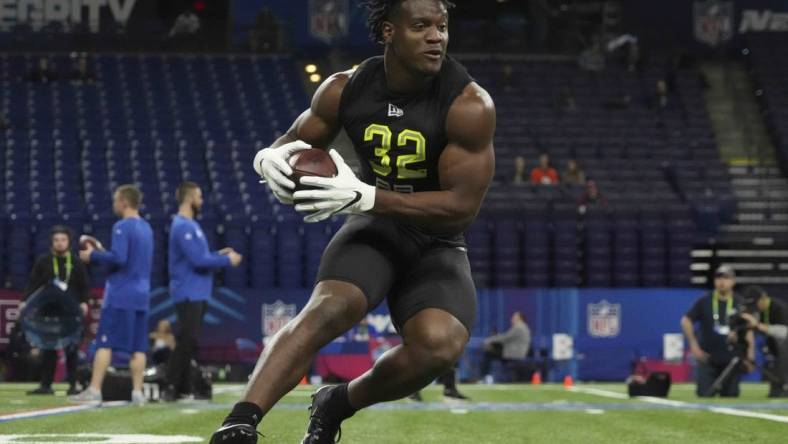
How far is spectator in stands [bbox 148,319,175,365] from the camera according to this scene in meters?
16.4

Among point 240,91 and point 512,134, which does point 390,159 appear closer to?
point 512,134

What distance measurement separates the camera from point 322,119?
5254 millimetres

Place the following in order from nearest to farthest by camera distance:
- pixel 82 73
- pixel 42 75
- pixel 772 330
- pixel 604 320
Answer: pixel 772 330 < pixel 604 320 < pixel 42 75 < pixel 82 73

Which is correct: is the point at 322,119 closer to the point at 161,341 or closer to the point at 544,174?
the point at 161,341

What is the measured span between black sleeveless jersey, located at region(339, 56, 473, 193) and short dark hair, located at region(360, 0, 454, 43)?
16 centimetres

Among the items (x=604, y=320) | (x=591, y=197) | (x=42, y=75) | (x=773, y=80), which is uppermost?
(x=773, y=80)

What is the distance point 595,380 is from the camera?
1953 centimetres

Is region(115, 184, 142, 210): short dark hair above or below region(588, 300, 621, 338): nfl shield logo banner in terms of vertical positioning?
above

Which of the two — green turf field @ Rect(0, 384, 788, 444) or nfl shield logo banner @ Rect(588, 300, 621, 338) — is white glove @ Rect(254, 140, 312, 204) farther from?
nfl shield logo banner @ Rect(588, 300, 621, 338)

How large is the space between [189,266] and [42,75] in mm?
17243

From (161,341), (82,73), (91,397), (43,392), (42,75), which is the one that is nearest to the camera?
(91,397)

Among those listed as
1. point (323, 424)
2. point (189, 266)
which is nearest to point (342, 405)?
point (323, 424)

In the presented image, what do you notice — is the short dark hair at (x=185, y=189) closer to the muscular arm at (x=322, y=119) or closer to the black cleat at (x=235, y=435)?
the muscular arm at (x=322, y=119)

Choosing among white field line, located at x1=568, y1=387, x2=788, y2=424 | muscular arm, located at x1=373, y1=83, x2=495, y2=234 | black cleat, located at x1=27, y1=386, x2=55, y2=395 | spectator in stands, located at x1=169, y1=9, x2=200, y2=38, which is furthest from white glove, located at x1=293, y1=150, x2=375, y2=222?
spectator in stands, located at x1=169, y1=9, x2=200, y2=38
